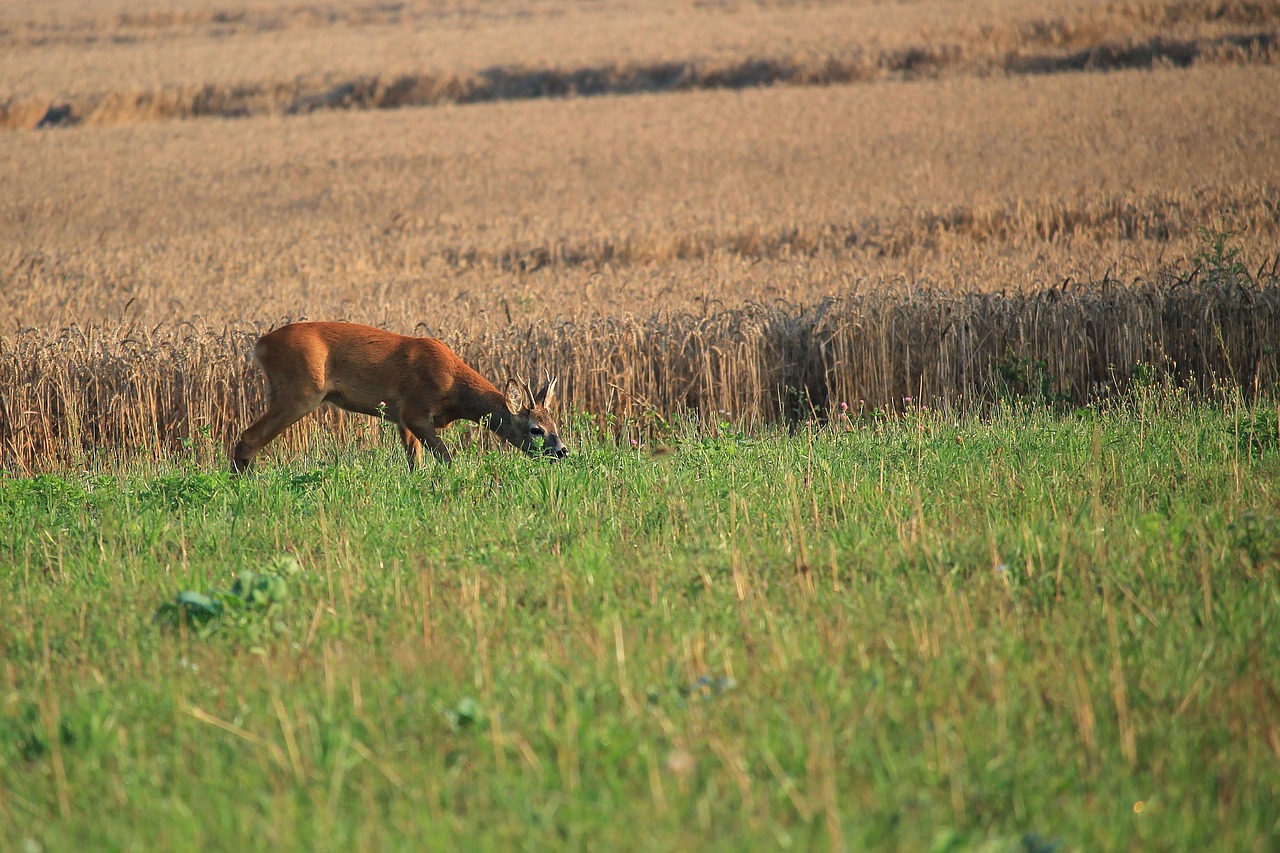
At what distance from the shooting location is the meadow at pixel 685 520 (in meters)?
3.38

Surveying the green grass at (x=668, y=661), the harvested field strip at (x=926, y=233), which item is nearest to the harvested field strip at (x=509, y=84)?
the harvested field strip at (x=926, y=233)

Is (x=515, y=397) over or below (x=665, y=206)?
below

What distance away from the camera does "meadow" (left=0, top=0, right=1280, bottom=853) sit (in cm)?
338

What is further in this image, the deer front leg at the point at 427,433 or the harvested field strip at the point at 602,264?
the harvested field strip at the point at 602,264

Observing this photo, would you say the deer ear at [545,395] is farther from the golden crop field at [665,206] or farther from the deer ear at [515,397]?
the golden crop field at [665,206]

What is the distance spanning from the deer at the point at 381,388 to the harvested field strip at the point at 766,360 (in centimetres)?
122

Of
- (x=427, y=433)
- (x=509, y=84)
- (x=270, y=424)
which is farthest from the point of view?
(x=509, y=84)

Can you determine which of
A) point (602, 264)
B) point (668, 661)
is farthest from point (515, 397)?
point (602, 264)

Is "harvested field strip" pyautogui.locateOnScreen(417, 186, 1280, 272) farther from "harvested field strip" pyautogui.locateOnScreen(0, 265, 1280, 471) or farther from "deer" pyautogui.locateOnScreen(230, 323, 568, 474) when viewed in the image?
"deer" pyautogui.locateOnScreen(230, 323, 568, 474)

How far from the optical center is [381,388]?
29.5ft

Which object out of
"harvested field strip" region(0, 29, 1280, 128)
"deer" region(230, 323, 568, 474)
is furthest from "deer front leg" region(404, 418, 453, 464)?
"harvested field strip" region(0, 29, 1280, 128)

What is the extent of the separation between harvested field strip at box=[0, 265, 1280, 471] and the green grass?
3.14 meters

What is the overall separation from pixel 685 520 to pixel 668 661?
194cm

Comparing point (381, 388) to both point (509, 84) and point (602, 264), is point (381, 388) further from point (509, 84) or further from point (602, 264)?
point (509, 84)
